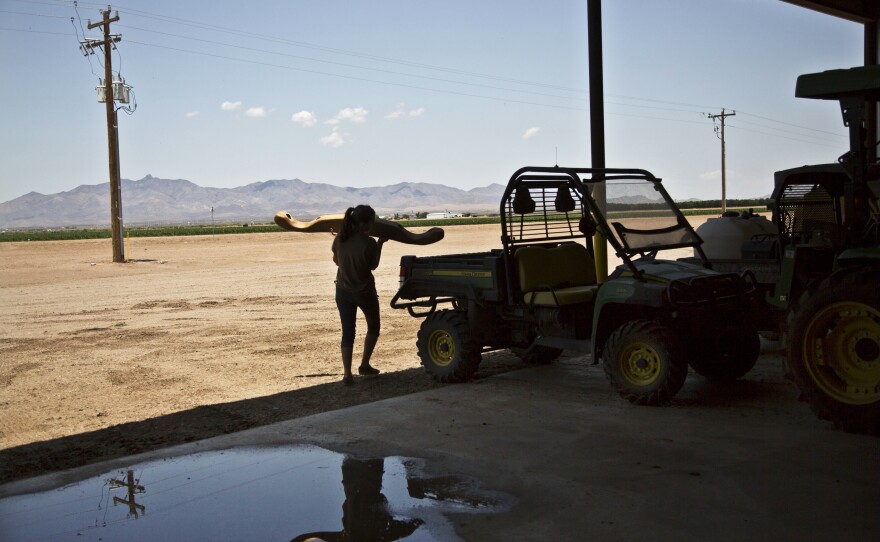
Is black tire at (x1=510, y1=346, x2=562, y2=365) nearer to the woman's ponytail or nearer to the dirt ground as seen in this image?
the dirt ground

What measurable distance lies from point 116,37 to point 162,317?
76.9 ft

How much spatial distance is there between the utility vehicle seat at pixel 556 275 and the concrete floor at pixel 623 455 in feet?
2.96

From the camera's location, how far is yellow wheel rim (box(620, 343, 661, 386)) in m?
7.28

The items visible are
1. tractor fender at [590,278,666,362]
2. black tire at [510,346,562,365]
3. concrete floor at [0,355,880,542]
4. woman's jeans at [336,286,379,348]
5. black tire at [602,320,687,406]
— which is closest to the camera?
concrete floor at [0,355,880,542]

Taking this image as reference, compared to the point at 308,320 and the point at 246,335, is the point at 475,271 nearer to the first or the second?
the point at 246,335

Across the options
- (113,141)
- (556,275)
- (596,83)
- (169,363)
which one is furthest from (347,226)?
(113,141)

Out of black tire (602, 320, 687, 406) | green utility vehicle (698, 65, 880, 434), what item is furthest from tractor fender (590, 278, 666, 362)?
→ green utility vehicle (698, 65, 880, 434)

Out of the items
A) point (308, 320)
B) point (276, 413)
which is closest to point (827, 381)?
point (276, 413)

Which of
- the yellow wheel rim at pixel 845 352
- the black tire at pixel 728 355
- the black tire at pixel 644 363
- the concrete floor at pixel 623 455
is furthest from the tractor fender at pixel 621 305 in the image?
the yellow wheel rim at pixel 845 352

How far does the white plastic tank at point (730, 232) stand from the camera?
35.7ft

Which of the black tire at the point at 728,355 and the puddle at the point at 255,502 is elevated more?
the black tire at the point at 728,355

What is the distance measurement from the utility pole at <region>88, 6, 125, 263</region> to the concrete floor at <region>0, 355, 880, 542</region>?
93.7 feet

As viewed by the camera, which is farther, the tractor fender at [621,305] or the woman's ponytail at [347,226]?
the woman's ponytail at [347,226]

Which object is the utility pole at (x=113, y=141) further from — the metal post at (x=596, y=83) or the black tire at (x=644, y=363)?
the black tire at (x=644, y=363)
